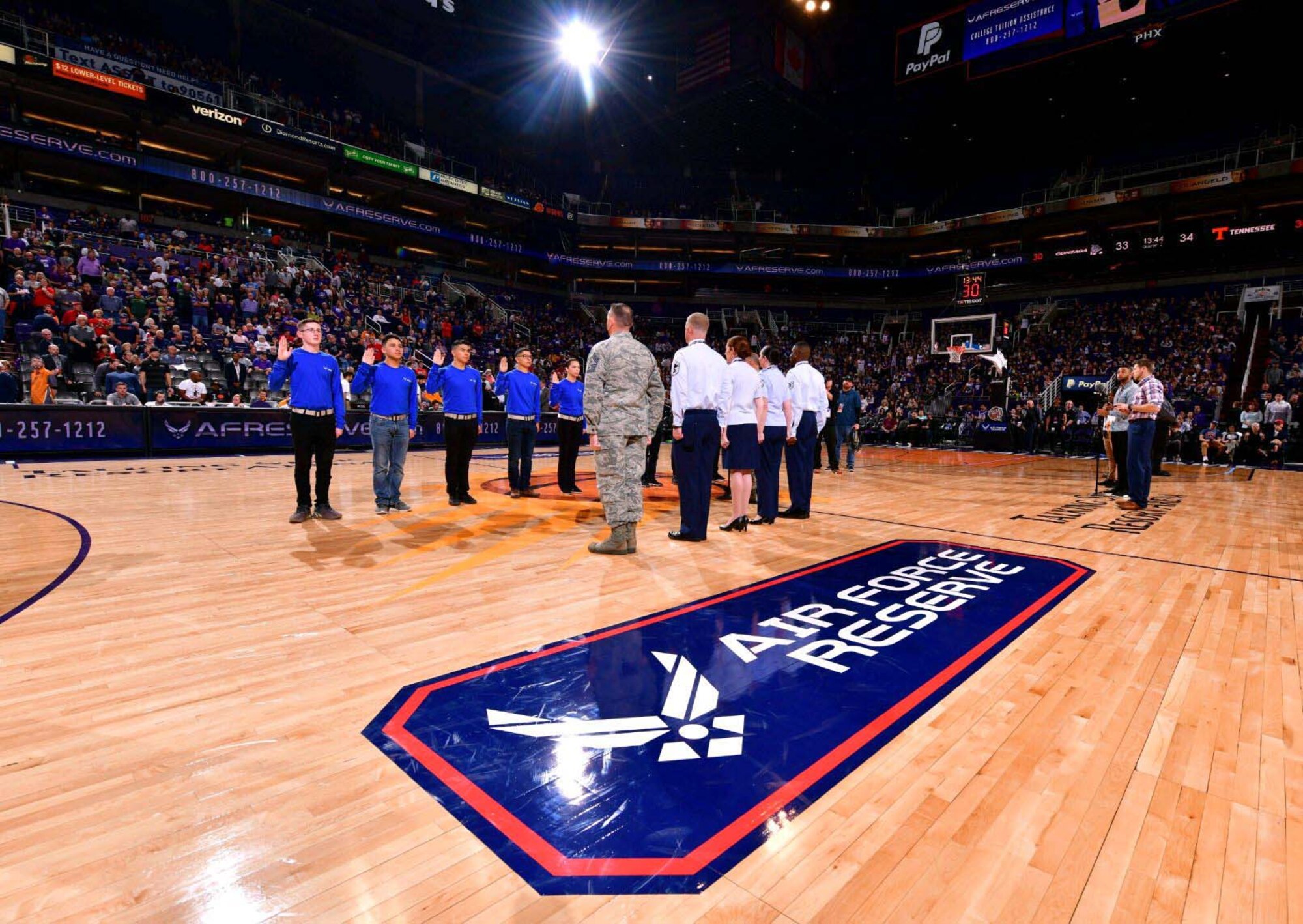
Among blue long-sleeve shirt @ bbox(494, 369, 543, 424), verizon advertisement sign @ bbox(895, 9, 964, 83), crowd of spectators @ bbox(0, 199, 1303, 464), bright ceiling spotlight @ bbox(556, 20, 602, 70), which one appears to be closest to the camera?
blue long-sleeve shirt @ bbox(494, 369, 543, 424)

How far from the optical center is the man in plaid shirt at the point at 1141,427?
681 centimetres

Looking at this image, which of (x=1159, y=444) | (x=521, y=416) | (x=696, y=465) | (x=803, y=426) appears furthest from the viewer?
(x=1159, y=444)

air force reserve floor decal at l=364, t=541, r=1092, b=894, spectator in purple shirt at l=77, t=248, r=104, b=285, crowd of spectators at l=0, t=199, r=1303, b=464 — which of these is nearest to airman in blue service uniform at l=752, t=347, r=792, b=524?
air force reserve floor decal at l=364, t=541, r=1092, b=894

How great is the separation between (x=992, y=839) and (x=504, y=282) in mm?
32639

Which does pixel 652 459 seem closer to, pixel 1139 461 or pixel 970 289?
pixel 1139 461

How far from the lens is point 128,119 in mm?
20891

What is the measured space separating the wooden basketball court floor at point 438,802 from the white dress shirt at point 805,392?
231 centimetres

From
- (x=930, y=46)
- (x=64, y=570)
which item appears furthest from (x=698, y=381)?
(x=930, y=46)

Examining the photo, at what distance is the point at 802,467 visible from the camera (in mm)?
6371

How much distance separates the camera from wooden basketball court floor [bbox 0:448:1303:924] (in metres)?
1.37

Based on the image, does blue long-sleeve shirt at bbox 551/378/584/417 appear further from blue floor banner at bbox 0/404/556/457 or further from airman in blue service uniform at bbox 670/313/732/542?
airman in blue service uniform at bbox 670/313/732/542

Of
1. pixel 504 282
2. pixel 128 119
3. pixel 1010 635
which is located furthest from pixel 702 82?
pixel 1010 635

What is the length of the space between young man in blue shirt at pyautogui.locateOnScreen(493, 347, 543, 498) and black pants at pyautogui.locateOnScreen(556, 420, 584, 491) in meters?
0.40

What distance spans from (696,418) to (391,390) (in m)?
3.10
